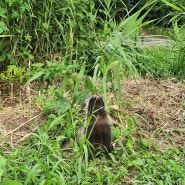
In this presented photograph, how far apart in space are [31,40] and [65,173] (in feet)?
5.78

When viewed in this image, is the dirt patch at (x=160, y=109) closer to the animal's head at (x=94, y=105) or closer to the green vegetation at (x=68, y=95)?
the green vegetation at (x=68, y=95)

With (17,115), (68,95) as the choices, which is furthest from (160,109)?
(17,115)

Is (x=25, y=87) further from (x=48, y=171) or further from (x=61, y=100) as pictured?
(x=48, y=171)

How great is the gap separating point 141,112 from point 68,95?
1.90ft

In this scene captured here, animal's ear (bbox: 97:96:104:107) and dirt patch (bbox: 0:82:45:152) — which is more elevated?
animal's ear (bbox: 97:96:104:107)

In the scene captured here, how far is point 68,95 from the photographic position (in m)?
3.35

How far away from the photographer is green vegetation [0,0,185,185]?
2375mm

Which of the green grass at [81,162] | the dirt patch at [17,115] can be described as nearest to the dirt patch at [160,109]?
the green grass at [81,162]

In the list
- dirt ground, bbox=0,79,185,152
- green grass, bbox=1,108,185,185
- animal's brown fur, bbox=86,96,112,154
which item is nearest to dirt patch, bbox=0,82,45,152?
dirt ground, bbox=0,79,185,152

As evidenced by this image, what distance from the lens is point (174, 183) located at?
7.91 ft

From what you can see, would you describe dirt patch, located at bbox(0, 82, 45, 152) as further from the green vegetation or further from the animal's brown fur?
the animal's brown fur

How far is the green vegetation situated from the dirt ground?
0.23 ft

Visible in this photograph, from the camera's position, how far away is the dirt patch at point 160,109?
3.00 metres

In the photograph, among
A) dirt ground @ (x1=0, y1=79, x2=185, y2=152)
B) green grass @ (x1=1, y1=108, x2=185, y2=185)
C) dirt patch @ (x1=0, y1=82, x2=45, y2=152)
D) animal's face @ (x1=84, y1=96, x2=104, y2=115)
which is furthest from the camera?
dirt ground @ (x1=0, y1=79, x2=185, y2=152)
